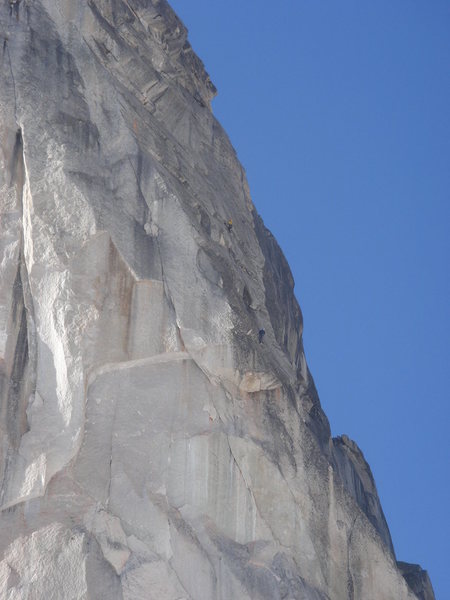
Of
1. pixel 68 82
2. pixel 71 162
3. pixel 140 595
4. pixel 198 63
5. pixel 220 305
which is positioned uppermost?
pixel 198 63

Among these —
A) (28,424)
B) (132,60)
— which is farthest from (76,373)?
(132,60)

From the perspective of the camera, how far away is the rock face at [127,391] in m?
25.7

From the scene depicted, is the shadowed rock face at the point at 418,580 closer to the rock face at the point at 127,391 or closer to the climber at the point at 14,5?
the rock face at the point at 127,391

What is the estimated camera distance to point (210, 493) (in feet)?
87.9

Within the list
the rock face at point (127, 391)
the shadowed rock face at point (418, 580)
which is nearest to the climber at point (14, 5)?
the rock face at point (127, 391)

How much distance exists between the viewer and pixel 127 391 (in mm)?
26844

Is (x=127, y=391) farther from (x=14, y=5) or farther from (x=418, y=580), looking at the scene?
(x=418, y=580)

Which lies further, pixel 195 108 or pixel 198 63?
pixel 198 63

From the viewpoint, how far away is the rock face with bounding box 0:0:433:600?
84.2 ft

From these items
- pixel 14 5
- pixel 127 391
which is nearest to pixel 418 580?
pixel 127 391

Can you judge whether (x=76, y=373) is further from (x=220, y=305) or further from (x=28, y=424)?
(x=220, y=305)

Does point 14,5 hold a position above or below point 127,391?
above

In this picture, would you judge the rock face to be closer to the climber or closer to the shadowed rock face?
the climber

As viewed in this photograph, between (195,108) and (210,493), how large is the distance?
11.9 metres
